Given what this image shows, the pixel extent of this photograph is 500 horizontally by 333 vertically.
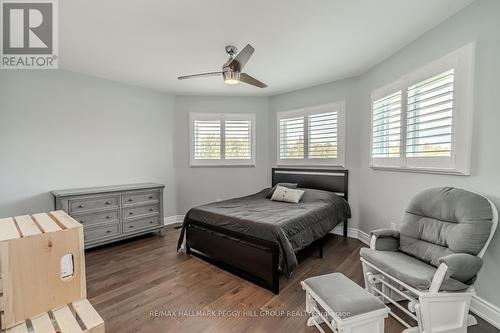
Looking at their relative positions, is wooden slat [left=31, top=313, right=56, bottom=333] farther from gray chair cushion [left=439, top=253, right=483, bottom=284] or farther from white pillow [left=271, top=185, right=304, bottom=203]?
white pillow [left=271, top=185, right=304, bottom=203]

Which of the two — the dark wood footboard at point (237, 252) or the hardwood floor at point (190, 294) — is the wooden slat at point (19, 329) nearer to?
the hardwood floor at point (190, 294)

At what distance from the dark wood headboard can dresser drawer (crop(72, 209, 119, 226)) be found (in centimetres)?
293

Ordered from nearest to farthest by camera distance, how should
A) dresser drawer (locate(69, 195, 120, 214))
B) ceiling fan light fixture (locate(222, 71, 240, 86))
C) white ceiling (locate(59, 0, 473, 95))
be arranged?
1. white ceiling (locate(59, 0, 473, 95))
2. ceiling fan light fixture (locate(222, 71, 240, 86))
3. dresser drawer (locate(69, 195, 120, 214))

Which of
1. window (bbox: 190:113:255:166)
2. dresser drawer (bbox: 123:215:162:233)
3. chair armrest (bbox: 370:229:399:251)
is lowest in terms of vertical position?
dresser drawer (bbox: 123:215:162:233)

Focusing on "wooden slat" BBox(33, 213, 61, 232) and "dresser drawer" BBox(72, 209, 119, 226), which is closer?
"wooden slat" BBox(33, 213, 61, 232)

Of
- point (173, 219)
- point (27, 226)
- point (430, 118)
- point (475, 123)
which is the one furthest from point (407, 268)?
point (173, 219)

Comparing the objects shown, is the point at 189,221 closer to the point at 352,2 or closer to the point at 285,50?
the point at 285,50

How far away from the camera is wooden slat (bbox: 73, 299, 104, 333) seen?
36.7 inches

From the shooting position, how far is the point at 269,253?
2375mm

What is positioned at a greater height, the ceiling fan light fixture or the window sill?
the ceiling fan light fixture

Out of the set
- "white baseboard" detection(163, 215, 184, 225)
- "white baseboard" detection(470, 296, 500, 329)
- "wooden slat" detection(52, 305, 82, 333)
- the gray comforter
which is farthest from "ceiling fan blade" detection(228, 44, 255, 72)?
"white baseboard" detection(163, 215, 184, 225)

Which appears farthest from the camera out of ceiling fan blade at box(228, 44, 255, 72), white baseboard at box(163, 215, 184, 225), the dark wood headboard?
white baseboard at box(163, 215, 184, 225)

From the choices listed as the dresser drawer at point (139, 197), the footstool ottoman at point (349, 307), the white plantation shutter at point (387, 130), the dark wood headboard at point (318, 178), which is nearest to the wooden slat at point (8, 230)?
the footstool ottoman at point (349, 307)

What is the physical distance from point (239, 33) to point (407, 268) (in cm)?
268
